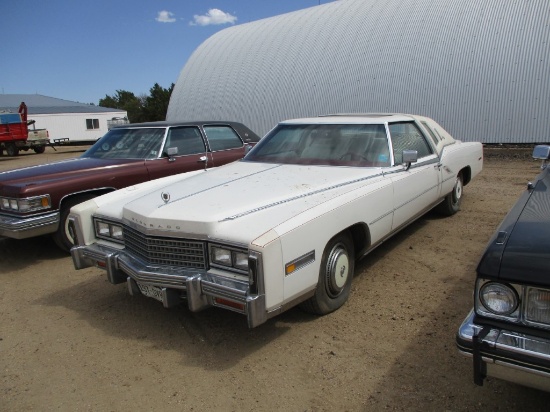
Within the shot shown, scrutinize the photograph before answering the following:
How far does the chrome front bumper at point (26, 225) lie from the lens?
517 centimetres

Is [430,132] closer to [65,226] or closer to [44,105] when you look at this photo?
[65,226]

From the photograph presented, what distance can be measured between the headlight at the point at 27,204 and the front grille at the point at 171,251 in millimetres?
2360

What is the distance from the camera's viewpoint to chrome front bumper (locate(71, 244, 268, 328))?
113 inches

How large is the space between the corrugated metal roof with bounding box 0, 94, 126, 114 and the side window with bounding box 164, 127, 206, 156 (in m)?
35.7

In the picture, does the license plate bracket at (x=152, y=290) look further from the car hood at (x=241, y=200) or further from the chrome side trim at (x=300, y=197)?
the chrome side trim at (x=300, y=197)

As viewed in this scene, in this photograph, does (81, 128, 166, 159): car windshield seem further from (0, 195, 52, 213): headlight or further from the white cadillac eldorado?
the white cadillac eldorado

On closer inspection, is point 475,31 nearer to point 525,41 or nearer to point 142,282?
point 525,41

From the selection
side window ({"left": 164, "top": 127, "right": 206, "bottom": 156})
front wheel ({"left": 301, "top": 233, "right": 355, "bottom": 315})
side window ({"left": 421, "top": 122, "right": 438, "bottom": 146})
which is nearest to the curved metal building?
side window ({"left": 421, "top": 122, "right": 438, "bottom": 146})

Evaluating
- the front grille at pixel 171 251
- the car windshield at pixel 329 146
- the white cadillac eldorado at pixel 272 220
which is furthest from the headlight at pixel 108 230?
the car windshield at pixel 329 146

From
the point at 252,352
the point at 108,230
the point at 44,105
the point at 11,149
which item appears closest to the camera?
the point at 252,352

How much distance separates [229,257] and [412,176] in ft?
8.09

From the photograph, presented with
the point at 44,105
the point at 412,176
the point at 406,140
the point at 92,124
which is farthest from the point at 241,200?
the point at 44,105

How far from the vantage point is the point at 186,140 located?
22.5 ft

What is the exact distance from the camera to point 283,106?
19219 mm
